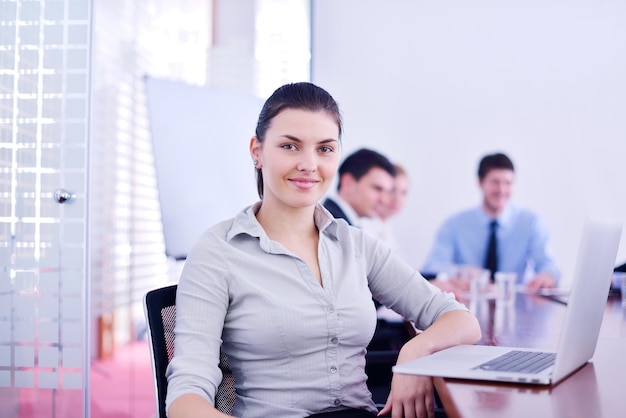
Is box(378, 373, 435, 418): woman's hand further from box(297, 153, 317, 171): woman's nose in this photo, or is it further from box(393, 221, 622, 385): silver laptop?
box(297, 153, 317, 171): woman's nose

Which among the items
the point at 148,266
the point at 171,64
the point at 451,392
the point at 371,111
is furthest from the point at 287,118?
the point at 371,111

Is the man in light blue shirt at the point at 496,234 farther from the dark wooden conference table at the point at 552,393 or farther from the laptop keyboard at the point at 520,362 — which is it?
the laptop keyboard at the point at 520,362

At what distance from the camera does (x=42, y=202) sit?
2.58m

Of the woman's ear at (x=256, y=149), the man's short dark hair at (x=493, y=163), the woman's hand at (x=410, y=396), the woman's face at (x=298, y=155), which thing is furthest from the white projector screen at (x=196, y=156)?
the man's short dark hair at (x=493, y=163)

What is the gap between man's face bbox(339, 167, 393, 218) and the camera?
3.84 metres

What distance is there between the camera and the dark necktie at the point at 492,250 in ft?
15.7

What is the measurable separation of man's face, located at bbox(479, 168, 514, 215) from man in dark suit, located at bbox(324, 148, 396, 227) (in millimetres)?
1097

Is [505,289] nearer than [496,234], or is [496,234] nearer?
[505,289]

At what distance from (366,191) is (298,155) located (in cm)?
236

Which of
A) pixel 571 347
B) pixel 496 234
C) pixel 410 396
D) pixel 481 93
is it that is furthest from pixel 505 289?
pixel 481 93

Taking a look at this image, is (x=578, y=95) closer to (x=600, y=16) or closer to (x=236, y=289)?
(x=600, y=16)

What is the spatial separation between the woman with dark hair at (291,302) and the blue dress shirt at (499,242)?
Result: 10.5ft

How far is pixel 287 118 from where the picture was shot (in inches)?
59.7

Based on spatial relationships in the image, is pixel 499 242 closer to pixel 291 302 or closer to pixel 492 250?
pixel 492 250
